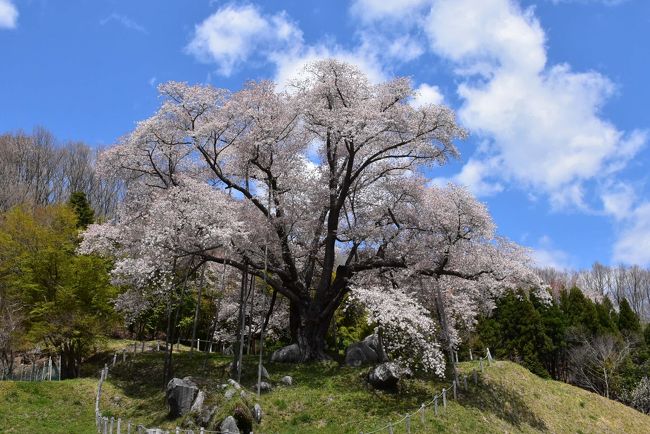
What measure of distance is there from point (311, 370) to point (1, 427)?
39.2 feet

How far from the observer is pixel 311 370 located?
2434 centimetres

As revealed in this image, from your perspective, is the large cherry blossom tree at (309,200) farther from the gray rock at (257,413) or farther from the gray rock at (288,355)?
the gray rock at (257,413)

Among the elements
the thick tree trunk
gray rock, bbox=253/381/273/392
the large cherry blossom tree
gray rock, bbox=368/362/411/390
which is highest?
the large cherry blossom tree

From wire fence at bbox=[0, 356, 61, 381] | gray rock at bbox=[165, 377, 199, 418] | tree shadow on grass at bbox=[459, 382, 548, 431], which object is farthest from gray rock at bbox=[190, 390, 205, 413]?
wire fence at bbox=[0, 356, 61, 381]

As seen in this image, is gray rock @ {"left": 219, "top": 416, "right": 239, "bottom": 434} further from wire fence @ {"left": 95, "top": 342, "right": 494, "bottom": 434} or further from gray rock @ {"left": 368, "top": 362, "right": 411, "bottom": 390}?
gray rock @ {"left": 368, "top": 362, "right": 411, "bottom": 390}

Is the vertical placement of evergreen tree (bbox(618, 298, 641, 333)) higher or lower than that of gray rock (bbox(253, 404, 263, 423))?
higher

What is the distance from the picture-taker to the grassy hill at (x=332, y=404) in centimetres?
1909

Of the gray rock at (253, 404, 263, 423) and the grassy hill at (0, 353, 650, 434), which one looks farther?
the grassy hill at (0, 353, 650, 434)

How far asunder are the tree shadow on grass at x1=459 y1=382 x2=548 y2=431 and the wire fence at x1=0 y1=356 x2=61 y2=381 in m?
21.8

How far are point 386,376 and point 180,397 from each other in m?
7.82

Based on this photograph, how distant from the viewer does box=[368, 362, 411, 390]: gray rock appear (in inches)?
842

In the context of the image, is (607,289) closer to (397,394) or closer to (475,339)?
(475,339)

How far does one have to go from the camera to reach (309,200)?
26922 millimetres

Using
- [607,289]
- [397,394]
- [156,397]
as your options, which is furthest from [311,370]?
[607,289]
